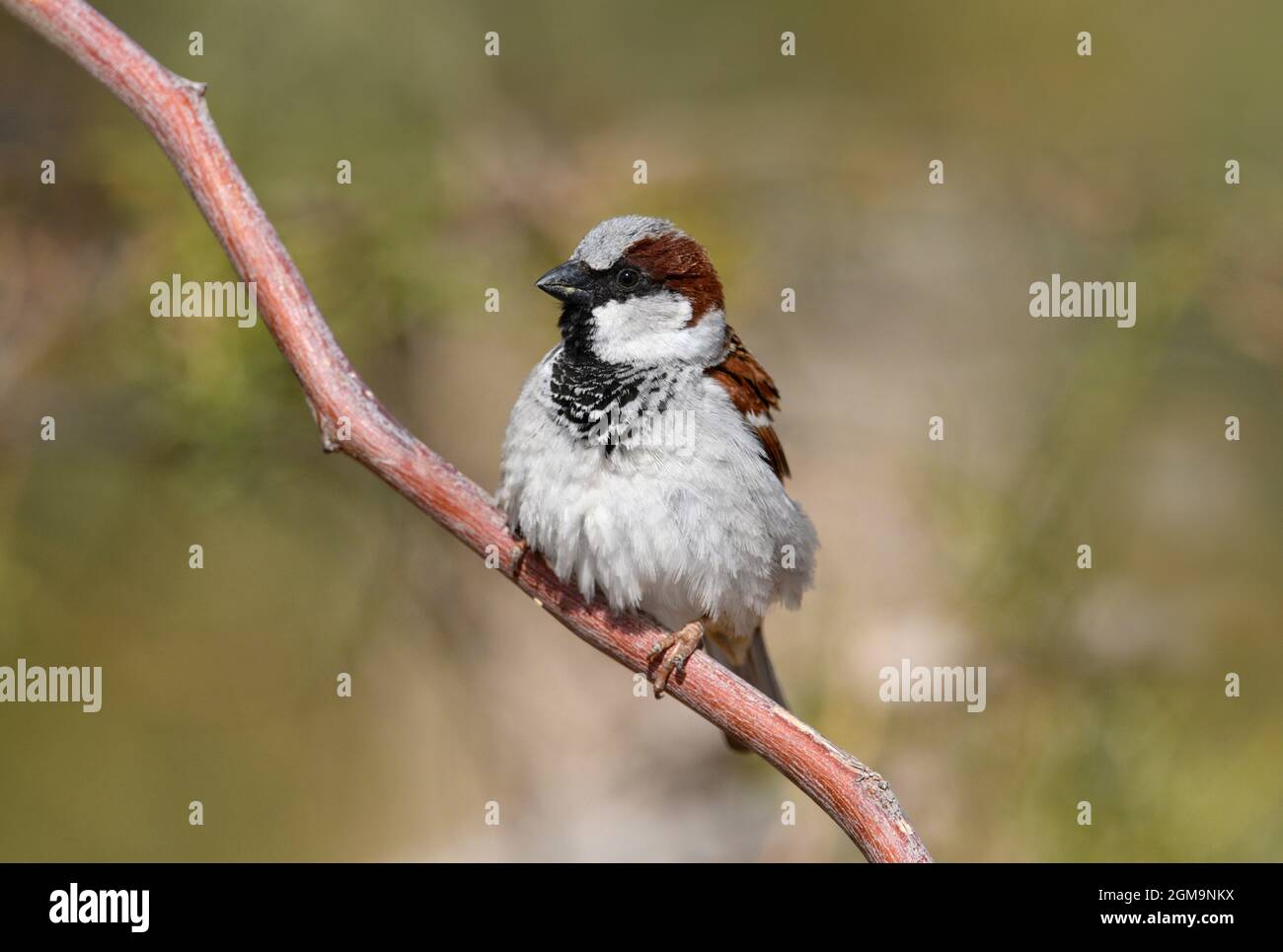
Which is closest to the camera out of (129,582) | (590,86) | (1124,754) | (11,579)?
(1124,754)

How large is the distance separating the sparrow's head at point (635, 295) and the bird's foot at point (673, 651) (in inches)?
22.2

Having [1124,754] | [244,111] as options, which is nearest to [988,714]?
[1124,754]

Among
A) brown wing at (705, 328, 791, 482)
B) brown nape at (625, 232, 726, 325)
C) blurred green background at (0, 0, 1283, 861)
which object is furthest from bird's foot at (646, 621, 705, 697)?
blurred green background at (0, 0, 1283, 861)

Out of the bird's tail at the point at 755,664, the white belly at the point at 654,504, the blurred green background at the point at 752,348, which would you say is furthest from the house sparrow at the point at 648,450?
the blurred green background at the point at 752,348

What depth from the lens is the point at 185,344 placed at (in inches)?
142

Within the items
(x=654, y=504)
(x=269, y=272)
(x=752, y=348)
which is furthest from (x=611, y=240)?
(x=752, y=348)

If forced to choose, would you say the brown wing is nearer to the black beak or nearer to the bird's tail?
the black beak

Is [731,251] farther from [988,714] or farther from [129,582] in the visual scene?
[129,582]

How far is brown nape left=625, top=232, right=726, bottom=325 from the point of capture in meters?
2.63

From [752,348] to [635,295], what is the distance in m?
1.93

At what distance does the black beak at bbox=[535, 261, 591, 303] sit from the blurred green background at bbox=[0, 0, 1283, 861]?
4.26 feet

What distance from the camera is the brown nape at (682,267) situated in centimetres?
263

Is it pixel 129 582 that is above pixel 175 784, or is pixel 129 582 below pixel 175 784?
above

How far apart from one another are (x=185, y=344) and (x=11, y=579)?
889mm
